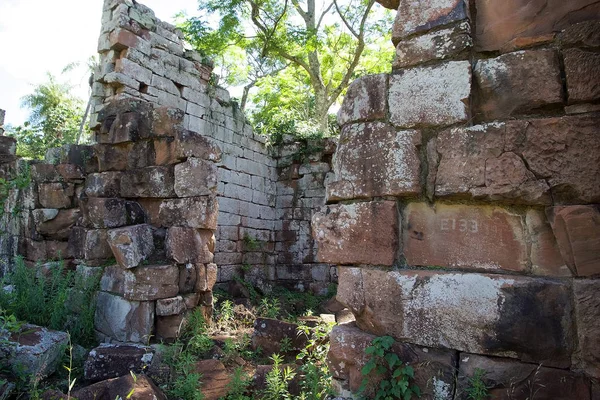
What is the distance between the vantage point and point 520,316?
2250 mm

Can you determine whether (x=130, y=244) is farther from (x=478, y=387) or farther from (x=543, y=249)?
(x=543, y=249)

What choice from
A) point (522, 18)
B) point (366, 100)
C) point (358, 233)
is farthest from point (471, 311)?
point (522, 18)

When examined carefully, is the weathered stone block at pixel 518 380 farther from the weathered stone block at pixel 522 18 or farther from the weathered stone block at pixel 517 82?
the weathered stone block at pixel 522 18

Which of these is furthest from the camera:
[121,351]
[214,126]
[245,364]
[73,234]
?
[214,126]

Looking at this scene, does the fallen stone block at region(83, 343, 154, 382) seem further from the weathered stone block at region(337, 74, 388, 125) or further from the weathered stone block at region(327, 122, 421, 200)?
the weathered stone block at region(337, 74, 388, 125)

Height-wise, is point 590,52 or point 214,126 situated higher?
point 214,126

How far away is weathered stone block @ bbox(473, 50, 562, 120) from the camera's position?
236 centimetres

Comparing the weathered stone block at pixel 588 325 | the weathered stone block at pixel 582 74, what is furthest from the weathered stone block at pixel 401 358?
the weathered stone block at pixel 582 74

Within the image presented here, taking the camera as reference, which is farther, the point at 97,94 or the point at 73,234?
the point at 97,94

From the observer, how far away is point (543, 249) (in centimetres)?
229

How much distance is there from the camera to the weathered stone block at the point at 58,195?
20.3 ft

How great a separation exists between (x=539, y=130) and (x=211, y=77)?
29.1ft

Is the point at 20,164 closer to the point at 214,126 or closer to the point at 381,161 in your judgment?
the point at 214,126

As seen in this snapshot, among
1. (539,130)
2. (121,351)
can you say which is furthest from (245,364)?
(539,130)
